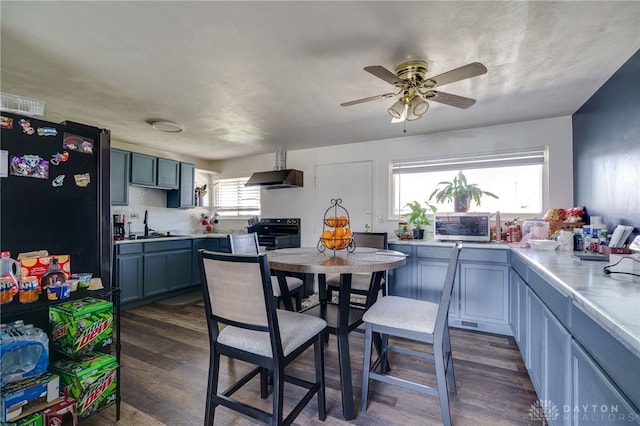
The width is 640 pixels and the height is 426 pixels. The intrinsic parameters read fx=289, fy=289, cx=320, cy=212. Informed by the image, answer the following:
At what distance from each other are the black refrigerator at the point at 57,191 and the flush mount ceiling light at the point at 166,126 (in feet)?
4.65

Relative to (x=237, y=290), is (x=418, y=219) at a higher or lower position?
higher

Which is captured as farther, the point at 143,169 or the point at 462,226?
the point at 143,169

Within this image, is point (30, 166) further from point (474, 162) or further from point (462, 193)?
point (474, 162)

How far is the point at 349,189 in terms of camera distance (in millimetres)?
4172

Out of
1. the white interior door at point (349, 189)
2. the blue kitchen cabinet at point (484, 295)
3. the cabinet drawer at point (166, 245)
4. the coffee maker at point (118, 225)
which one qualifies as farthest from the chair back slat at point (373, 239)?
the coffee maker at point (118, 225)

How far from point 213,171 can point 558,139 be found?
5005 mm

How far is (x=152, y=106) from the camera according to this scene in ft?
8.79

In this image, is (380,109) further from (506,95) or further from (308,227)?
(308,227)

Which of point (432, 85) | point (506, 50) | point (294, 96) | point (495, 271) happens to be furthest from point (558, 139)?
point (294, 96)

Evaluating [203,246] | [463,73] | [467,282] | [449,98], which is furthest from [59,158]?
[467,282]

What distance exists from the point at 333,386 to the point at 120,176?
11.8 feet

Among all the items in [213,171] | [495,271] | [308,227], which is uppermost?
[213,171]

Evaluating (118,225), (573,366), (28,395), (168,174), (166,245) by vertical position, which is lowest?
(28,395)

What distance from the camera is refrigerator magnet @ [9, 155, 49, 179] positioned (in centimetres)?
145
